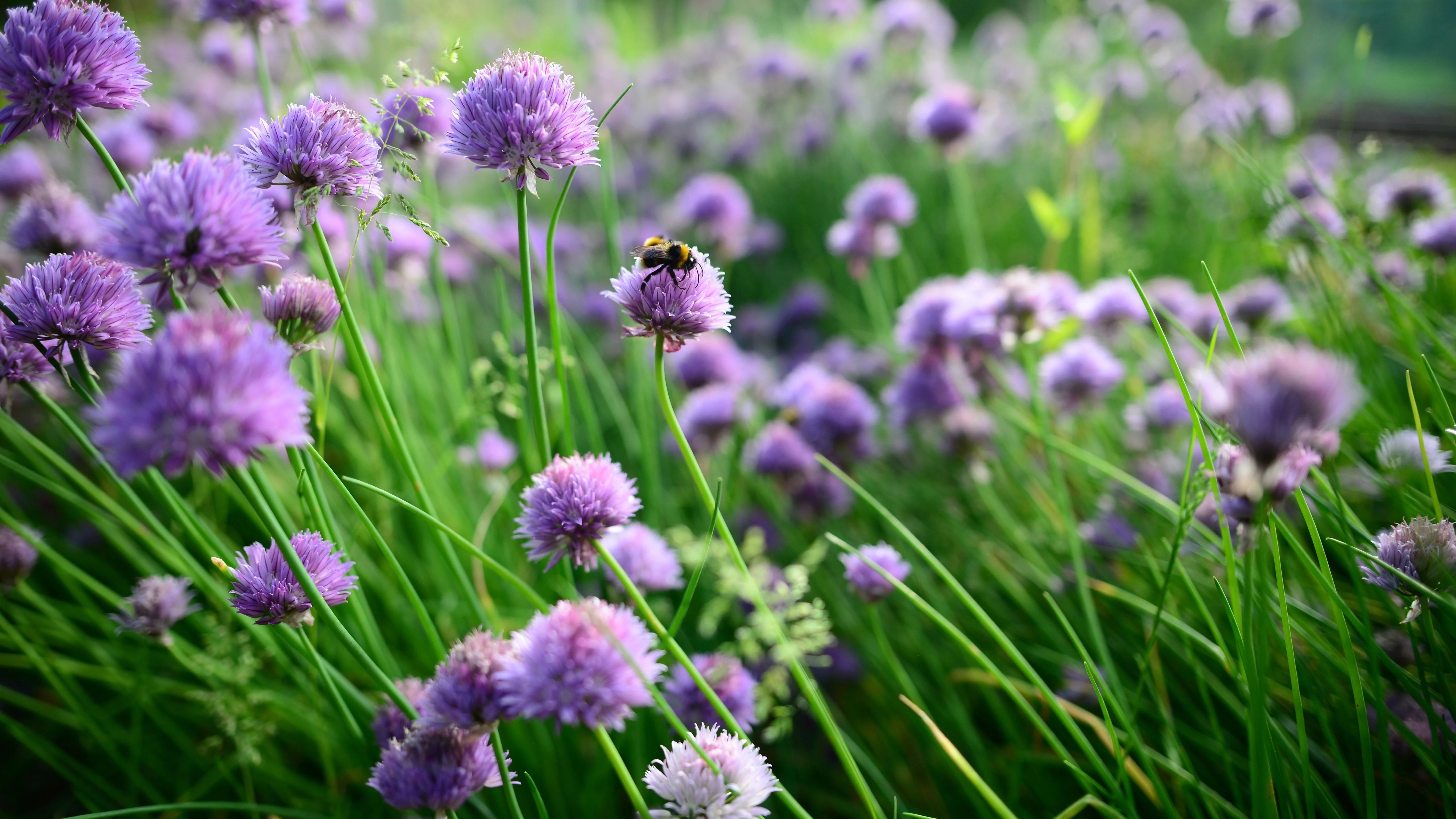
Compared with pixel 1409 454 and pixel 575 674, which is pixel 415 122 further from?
pixel 1409 454

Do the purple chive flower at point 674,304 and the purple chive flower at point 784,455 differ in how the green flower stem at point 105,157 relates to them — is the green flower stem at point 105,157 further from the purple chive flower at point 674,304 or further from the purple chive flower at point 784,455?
the purple chive flower at point 784,455

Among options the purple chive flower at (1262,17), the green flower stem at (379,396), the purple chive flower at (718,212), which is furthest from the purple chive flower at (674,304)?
the purple chive flower at (1262,17)

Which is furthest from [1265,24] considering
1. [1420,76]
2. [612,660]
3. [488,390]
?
[1420,76]

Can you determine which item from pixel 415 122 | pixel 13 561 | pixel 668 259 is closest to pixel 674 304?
pixel 668 259

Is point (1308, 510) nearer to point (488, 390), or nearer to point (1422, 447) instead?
point (1422, 447)

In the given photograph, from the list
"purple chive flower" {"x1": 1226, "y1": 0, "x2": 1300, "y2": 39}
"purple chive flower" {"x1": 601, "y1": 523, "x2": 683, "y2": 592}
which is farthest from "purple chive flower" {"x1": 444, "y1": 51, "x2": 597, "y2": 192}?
"purple chive flower" {"x1": 1226, "y1": 0, "x2": 1300, "y2": 39}

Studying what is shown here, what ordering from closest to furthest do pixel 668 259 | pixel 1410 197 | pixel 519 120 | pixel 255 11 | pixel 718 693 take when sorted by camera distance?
pixel 519 120, pixel 668 259, pixel 718 693, pixel 255 11, pixel 1410 197

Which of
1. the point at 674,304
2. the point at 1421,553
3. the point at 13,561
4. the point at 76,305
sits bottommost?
the point at 1421,553
